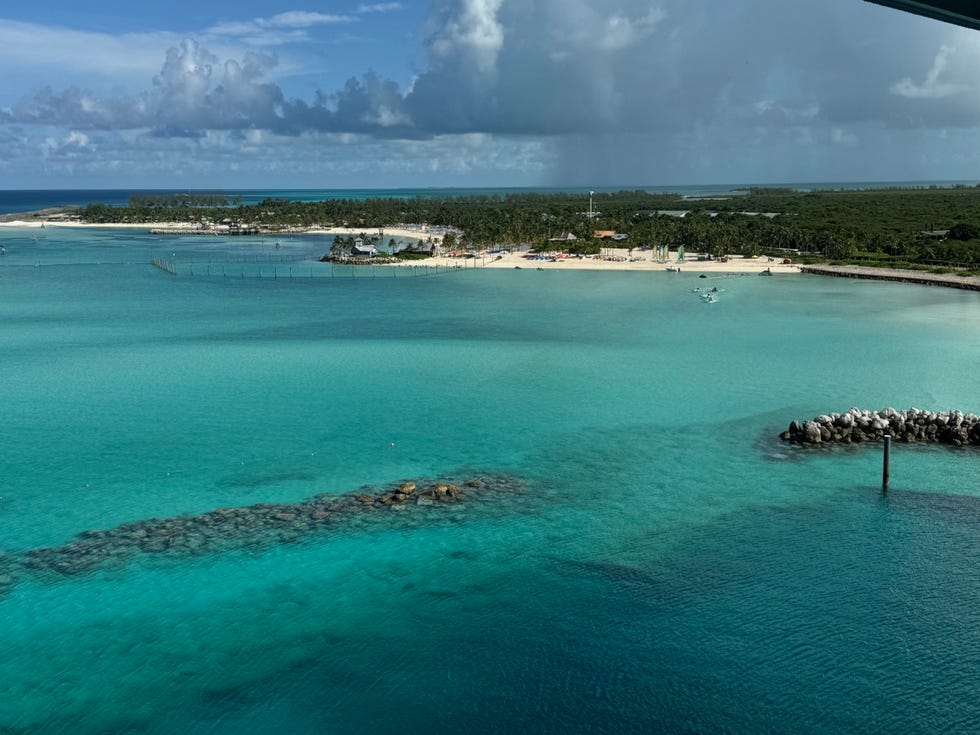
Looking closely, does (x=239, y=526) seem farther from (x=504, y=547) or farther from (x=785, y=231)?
(x=785, y=231)

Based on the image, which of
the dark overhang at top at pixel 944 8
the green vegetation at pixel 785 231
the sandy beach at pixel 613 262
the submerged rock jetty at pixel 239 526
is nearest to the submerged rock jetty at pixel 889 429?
the submerged rock jetty at pixel 239 526

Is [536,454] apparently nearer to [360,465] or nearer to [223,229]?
[360,465]

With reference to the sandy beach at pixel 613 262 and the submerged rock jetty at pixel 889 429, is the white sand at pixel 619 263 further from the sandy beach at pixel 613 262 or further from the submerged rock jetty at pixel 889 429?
the submerged rock jetty at pixel 889 429

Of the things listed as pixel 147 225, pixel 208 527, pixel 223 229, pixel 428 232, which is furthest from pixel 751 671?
pixel 147 225

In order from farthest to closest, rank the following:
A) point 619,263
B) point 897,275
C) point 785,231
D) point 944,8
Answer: point 785,231
point 619,263
point 897,275
point 944,8

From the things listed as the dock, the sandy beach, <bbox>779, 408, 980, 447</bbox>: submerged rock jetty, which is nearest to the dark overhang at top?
<bbox>779, 408, 980, 447</bbox>: submerged rock jetty

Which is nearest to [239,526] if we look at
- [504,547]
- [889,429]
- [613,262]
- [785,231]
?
[504,547]
